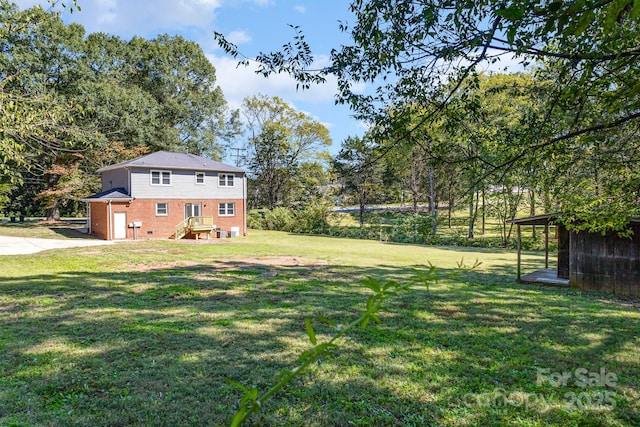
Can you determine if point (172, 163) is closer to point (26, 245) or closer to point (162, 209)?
point (162, 209)

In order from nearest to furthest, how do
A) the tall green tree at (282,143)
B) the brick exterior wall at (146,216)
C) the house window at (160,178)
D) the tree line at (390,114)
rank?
the tree line at (390,114), the brick exterior wall at (146,216), the house window at (160,178), the tall green tree at (282,143)

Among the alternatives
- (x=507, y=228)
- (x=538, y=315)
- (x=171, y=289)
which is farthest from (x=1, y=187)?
(x=507, y=228)

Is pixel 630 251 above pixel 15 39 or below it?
below

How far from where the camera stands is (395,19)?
405cm

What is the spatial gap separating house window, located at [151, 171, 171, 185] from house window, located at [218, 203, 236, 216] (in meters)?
3.92

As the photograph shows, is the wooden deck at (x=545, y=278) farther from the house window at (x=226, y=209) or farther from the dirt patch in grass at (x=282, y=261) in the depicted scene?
the house window at (x=226, y=209)

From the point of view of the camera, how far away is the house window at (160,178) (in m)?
23.2

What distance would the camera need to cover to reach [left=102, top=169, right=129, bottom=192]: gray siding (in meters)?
23.0

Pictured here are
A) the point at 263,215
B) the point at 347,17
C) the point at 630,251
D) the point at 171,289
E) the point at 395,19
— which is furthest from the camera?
the point at 263,215

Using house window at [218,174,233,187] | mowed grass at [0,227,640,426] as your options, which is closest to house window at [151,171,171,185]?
house window at [218,174,233,187]

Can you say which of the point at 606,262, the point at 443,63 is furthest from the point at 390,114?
the point at 606,262

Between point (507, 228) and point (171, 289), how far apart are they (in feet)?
86.1

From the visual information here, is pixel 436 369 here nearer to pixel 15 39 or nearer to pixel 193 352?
pixel 193 352

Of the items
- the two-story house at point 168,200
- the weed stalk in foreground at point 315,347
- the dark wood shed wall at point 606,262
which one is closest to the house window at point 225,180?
the two-story house at point 168,200
